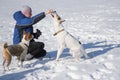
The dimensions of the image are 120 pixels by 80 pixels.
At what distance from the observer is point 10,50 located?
240 inches

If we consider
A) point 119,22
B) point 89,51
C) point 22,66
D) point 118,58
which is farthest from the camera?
point 119,22

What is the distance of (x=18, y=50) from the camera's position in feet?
20.9

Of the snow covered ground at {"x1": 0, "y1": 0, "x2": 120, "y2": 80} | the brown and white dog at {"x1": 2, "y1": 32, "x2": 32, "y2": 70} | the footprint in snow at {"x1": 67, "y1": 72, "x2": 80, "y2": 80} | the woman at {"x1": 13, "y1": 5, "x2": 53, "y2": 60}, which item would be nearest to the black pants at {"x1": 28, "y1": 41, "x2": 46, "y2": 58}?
the woman at {"x1": 13, "y1": 5, "x2": 53, "y2": 60}

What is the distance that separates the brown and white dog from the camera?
602cm

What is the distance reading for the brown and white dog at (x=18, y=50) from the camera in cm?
602

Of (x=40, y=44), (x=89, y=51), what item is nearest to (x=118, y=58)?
(x=89, y=51)

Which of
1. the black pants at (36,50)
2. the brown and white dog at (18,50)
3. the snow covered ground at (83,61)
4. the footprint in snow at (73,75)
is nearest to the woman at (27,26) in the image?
the black pants at (36,50)

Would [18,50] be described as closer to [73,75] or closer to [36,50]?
[36,50]

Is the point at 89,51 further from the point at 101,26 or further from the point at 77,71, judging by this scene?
the point at 101,26

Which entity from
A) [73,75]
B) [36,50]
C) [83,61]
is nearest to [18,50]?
[36,50]

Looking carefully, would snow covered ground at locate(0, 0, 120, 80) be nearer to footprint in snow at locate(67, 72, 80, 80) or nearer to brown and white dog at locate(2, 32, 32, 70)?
footprint in snow at locate(67, 72, 80, 80)

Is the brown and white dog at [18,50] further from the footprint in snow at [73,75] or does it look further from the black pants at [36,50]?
the footprint in snow at [73,75]

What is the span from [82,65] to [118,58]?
1.20 meters

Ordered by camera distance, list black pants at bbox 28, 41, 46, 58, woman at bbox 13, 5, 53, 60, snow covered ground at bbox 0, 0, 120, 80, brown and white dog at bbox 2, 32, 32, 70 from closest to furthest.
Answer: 1. snow covered ground at bbox 0, 0, 120, 80
2. brown and white dog at bbox 2, 32, 32, 70
3. woman at bbox 13, 5, 53, 60
4. black pants at bbox 28, 41, 46, 58
